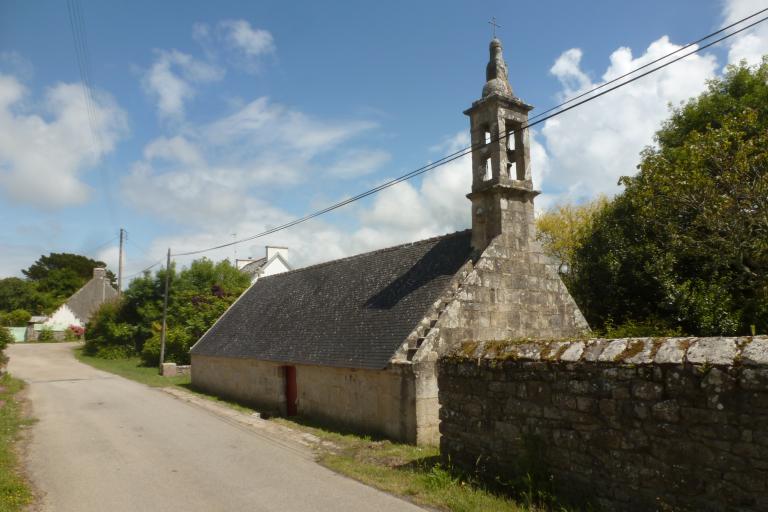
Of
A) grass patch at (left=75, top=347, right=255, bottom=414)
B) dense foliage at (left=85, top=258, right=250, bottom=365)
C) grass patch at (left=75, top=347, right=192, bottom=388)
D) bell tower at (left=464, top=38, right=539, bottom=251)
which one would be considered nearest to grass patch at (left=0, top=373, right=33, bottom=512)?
grass patch at (left=75, top=347, right=255, bottom=414)

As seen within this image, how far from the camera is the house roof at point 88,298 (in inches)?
2172

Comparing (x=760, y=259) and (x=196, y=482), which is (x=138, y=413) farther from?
(x=760, y=259)

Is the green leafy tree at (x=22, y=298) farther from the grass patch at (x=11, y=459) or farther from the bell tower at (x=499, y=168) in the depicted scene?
the bell tower at (x=499, y=168)

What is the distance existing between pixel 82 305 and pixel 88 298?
1156mm

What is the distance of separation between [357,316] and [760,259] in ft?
36.7

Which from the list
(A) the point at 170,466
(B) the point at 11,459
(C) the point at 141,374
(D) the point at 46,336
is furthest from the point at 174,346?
(D) the point at 46,336

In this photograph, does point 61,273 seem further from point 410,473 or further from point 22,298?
point 410,473

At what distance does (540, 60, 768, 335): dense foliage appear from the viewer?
46.0ft

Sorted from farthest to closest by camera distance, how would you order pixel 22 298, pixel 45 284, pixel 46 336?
pixel 45 284, pixel 22 298, pixel 46 336

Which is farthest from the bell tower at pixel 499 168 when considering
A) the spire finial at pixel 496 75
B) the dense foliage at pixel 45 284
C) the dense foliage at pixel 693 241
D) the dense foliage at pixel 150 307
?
the dense foliage at pixel 45 284

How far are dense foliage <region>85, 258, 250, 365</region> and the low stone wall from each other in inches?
1066

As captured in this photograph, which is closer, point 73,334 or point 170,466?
point 170,466

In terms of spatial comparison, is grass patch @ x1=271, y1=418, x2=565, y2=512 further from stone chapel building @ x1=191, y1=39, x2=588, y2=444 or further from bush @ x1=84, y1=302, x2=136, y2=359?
bush @ x1=84, y1=302, x2=136, y2=359

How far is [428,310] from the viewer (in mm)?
12586
